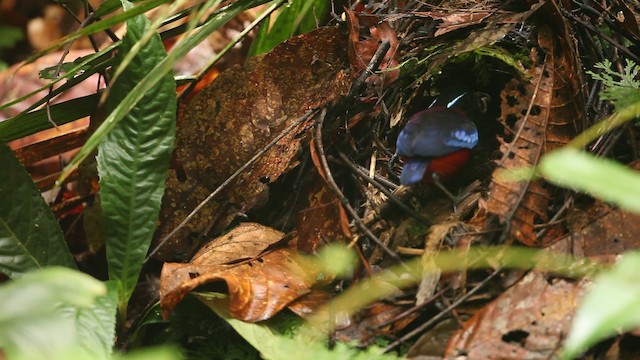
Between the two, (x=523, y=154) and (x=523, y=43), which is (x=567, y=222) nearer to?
(x=523, y=154)

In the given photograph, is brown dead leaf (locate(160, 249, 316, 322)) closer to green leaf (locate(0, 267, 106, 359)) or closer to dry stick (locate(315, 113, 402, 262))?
dry stick (locate(315, 113, 402, 262))

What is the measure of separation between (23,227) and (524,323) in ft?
5.12

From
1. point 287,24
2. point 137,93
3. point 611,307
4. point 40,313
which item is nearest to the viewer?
point 611,307

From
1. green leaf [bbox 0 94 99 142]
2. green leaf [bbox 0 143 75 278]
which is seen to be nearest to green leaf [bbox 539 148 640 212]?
green leaf [bbox 0 143 75 278]

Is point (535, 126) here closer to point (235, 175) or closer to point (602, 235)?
point (602, 235)

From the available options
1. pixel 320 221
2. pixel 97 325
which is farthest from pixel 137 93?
pixel 320 221

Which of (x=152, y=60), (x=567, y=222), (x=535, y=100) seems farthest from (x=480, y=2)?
(x=152, y=60)

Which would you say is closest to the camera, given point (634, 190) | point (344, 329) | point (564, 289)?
point (634, 190)

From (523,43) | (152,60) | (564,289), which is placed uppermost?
(152,60)

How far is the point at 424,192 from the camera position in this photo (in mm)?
2408

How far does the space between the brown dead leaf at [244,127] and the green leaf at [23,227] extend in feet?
1.31

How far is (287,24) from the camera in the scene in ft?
10.4

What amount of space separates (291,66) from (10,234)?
3.88ft

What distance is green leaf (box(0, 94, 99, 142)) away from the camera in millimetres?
2586
